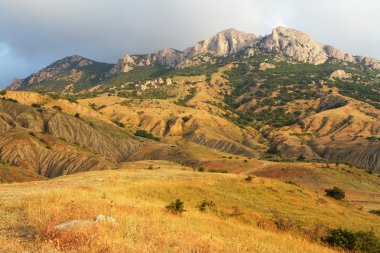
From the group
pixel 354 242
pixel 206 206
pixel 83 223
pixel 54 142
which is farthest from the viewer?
pixel 54 142

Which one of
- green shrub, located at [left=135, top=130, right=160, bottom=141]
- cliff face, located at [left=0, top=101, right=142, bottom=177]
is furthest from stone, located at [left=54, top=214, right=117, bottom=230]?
green shrub, located at [left=135, top=130, right=160, bottom=141]

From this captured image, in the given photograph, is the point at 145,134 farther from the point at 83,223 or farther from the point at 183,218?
the point at 83,223

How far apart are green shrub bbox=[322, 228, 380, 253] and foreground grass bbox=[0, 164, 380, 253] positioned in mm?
1928

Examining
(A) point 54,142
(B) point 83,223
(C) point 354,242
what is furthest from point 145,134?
(B) point 83,223

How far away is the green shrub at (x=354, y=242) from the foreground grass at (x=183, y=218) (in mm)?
1928

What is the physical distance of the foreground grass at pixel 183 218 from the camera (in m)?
12.9

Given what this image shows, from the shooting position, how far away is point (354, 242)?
2339 centimetres

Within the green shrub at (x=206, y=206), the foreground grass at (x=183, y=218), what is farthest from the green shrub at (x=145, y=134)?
the green shrub at (x=206, y=206)

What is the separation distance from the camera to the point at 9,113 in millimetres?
147375

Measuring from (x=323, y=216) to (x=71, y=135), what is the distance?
417ft

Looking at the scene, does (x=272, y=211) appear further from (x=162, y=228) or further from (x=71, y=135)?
(x=71, y=135)

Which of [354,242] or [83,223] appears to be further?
[354,242]

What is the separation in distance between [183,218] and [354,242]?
10626mm

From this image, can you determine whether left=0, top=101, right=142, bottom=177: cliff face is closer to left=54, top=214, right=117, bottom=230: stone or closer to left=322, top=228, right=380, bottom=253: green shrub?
left=322, top=228, right=380, bottom=253: green shrub
